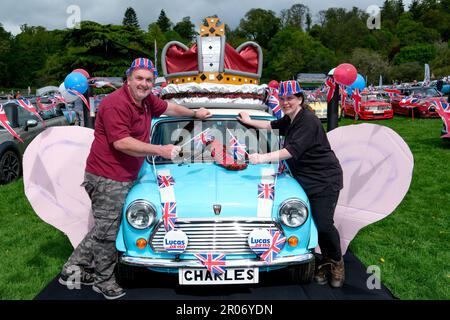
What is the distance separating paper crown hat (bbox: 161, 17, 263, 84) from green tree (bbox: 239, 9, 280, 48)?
86.7 metres

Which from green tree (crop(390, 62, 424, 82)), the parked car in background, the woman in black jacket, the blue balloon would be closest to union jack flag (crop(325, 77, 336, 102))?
the woman in black jacket

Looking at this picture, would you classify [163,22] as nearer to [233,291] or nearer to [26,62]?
[26,62]

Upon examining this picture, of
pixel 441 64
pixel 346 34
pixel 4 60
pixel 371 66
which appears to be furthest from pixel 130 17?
pixel 441 64

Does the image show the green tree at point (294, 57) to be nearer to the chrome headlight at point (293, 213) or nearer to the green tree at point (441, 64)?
the green tree at point (441, 64)

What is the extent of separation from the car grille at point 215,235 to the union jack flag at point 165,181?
446mm

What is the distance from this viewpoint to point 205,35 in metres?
5.52

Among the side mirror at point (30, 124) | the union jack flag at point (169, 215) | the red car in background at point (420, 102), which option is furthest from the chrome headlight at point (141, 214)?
the red car in background at point (420, 102)

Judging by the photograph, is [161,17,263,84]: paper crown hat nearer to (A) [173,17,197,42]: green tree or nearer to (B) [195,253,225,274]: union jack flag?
(B) [195,253,225,274]: union jack flag

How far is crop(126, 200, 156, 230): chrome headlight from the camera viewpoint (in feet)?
11.0

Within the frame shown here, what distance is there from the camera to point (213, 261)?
325 centimetres

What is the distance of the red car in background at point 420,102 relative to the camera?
18.7 meters

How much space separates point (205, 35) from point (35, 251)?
3538 mm

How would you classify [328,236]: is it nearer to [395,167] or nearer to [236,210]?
[236,210]

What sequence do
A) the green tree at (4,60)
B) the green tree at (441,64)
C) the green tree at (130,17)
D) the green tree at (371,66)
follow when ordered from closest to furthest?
1. the green tree at (441,64)
2. the green tree at (371,66)
3. the green tree at (4,60)
4. the green tree at (130,17)
